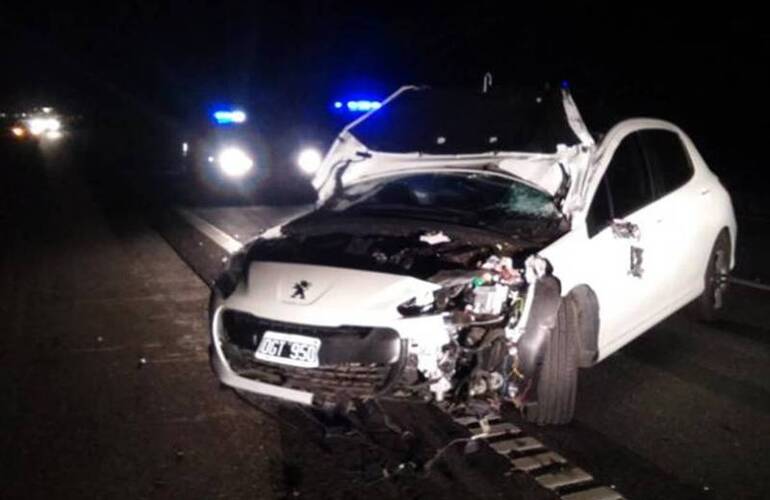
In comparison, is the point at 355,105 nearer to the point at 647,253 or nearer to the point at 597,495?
the point at 647,253

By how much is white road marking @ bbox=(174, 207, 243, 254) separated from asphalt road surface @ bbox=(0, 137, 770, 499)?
2.76 meters

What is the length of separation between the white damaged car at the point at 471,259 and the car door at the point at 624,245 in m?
0.01

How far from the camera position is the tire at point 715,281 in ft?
21.2

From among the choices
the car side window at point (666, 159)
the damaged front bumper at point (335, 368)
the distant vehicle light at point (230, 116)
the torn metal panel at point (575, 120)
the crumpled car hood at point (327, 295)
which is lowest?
the damaged front bumper at point (335, 368)

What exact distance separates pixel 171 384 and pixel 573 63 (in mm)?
21410

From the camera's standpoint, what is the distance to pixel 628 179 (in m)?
5.23

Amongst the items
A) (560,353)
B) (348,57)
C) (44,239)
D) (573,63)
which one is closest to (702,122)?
(573,63)

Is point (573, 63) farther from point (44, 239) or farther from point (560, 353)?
point (560, 353)

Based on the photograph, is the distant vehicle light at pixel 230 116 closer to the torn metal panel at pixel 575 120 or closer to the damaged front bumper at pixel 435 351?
the torn metal panel at pixel 575 120

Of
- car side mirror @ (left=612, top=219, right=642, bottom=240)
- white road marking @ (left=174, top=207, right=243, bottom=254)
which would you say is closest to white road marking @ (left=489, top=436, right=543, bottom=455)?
car side mirror @ (left=612, top=219, right=642, bottom=240)

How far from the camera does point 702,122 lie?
2267 cm

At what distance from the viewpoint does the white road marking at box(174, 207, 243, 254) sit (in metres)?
10.5

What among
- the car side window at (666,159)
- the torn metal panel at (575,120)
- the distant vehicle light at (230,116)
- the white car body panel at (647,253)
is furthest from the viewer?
the distant vehicle light at (230,116)

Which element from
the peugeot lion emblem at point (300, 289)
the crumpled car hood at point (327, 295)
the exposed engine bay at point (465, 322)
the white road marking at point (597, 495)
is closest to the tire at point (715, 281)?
the exposed engine bay at point (465, 322)
